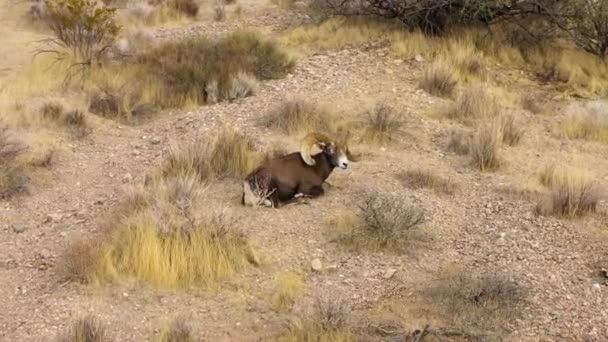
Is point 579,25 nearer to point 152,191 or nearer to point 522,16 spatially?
point 522,16

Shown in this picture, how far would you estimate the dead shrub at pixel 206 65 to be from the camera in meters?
11.0

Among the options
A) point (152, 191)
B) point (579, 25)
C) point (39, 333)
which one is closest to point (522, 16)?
point (579, 25)

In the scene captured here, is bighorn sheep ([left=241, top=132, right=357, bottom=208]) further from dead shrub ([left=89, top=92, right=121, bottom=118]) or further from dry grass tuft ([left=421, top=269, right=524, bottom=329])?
dead shrub ([left=89, top=92, right=121, bottom=118])

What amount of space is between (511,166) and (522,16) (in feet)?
17.2

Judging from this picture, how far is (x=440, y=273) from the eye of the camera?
6.45m

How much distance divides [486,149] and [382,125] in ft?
4.56

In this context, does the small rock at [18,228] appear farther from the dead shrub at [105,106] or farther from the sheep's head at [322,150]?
the dead shrub at [105,106]

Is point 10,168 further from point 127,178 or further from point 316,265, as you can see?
point 316,265

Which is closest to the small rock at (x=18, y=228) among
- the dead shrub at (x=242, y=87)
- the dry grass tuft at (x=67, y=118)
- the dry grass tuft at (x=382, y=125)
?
the dry grass tuft at (x=67, y=118)

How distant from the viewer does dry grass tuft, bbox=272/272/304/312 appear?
5.96m

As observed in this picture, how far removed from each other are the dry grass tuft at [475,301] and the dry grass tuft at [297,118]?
390 cm

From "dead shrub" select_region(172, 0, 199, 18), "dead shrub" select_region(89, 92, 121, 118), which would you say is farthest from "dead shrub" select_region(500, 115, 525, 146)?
"dead shrub" select_region(172, 0, 199, 18)

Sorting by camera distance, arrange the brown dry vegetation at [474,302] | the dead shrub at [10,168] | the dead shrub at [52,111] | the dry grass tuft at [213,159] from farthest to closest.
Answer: the dead shrub at [52,111] < the dry grass tuft at [213,159] < the dead shrub at [10,168] < the brown dry vegetation at [474,302]

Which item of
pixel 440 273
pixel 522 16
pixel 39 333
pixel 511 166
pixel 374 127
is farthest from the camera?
pixel 522 16
